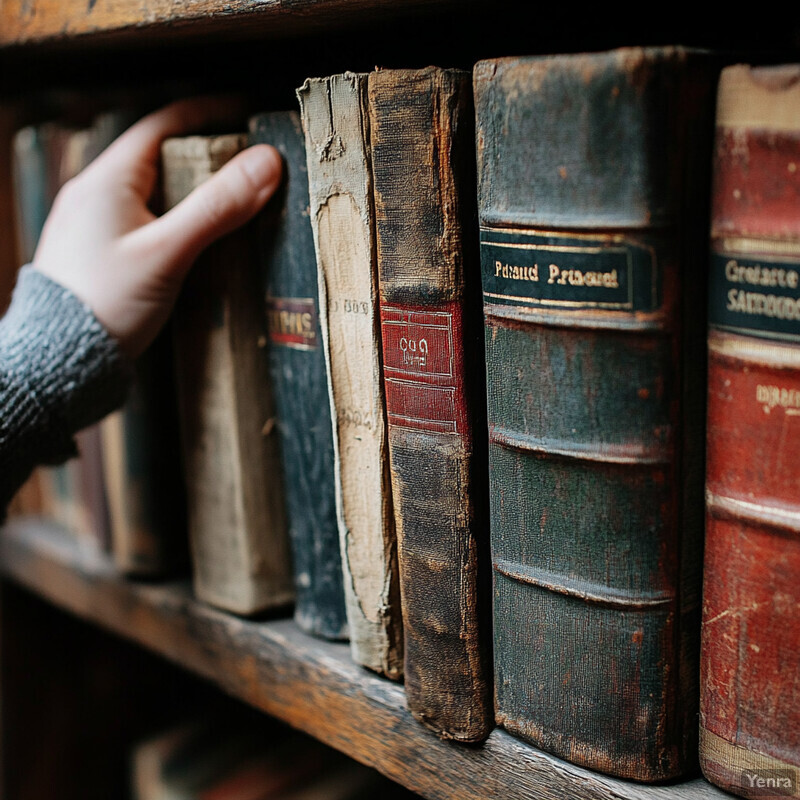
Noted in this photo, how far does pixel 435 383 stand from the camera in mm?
477

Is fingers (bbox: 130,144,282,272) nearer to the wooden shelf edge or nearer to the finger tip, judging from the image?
the finger tip

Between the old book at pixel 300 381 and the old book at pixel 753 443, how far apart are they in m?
0.25

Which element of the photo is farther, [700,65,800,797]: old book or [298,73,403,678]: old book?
[298,73,403,678]: old book

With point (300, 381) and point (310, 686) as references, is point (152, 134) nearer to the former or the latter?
point (300, 381)

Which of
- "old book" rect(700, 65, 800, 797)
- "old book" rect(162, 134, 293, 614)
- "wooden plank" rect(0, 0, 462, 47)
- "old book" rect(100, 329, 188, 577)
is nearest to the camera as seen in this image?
"old book" rect(700, 65, 800, 797)

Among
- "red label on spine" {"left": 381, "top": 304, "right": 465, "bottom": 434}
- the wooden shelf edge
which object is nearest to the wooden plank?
"red label on spine" {"left": 381, "top": 304, "right": 465, "bottom": 434}

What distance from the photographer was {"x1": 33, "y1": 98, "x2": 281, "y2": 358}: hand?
0.56 m

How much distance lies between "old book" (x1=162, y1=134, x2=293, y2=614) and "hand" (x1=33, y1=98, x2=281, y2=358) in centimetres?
2

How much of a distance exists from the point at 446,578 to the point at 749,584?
16 centimetres

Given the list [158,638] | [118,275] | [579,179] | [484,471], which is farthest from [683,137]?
[158,638]

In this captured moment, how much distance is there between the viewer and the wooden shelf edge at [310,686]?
50cm

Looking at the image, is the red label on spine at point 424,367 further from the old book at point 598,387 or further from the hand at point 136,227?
the hand at point 136,227

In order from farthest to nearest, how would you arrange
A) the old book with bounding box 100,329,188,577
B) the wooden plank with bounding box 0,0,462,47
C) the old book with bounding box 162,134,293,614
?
the old book with bounding box 100,329,188,577 < the old book with bounding box 162,134,293,614 < the wooden plank with bounding box 0,0,462,47

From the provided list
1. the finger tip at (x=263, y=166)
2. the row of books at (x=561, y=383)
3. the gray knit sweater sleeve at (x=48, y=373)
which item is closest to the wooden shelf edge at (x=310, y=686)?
the row of books at (x=561, y=383)
